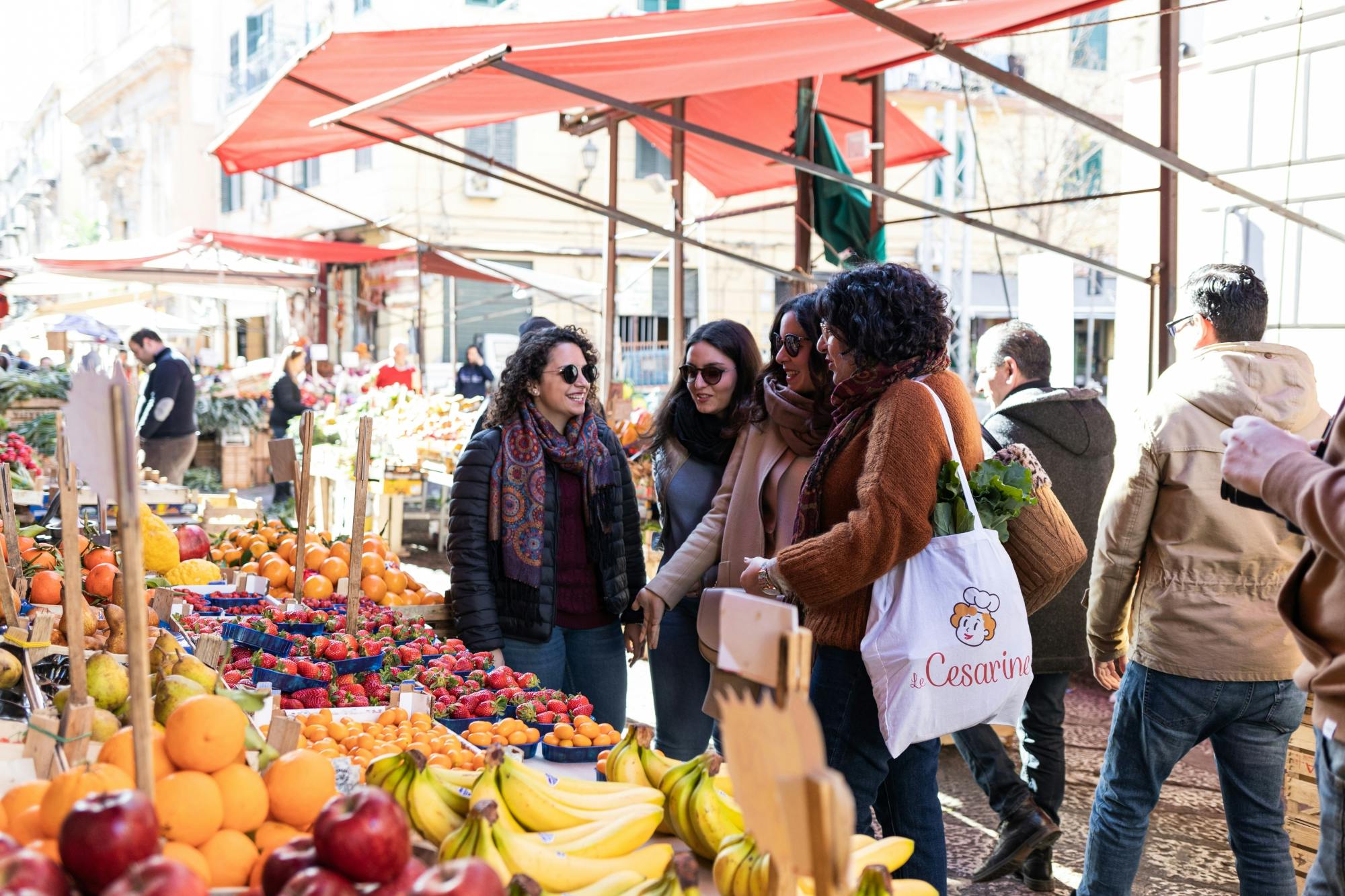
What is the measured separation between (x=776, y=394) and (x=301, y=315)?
979 inches

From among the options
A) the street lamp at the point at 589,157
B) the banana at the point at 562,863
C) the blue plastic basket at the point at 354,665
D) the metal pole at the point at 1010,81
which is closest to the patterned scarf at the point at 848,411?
the banana at the point at 562,863

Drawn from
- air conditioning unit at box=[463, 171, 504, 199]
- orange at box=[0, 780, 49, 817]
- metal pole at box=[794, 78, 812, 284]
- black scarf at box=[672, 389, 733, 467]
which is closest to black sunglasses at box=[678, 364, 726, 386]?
black scarf at box=[672, 389, 733, 467]

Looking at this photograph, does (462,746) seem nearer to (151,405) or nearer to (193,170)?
(151,405)

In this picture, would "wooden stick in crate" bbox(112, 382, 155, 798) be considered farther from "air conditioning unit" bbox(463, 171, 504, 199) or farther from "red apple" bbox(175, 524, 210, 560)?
"air conditioning unit" bbox(463, 171, 504, 199)

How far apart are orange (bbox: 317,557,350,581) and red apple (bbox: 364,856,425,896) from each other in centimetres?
299

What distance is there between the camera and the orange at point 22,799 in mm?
1547

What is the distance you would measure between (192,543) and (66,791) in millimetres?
3321

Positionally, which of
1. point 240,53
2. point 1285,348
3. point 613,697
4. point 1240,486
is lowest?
point 613,697

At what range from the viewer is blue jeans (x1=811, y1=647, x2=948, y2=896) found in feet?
8.66

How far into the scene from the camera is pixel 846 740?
105 inches

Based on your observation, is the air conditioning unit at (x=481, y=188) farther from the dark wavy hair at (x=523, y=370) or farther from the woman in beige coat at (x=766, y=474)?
the woman in beige coat at (x=766, y=474)

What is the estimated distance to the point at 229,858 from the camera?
1514 millimetres

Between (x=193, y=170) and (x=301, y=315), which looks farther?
(x=193, y=170)

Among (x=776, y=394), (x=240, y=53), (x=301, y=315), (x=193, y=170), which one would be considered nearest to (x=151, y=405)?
(x=776, y=394)
